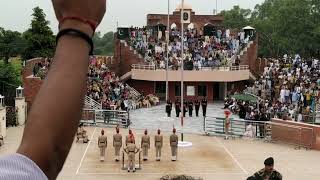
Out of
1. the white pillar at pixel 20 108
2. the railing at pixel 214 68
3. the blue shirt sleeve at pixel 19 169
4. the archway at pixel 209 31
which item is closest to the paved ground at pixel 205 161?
the white pillar at pixel 20 108

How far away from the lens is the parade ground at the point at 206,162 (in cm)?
1889

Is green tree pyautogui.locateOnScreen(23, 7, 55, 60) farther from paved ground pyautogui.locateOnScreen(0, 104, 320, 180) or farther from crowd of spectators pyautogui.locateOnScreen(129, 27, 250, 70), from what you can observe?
paved ground pyautogui.locateOnScreen(0, 104, 320, 180)

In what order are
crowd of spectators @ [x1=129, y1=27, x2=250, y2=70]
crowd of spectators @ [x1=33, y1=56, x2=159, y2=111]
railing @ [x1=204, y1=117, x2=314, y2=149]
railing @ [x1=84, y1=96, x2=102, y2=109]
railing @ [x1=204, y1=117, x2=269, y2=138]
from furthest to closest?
crowd of spectators @ [x1=129, y1=27, x2=250, y2=70] → crowd of spectators @ [x1=33, y1=56, x2=159, y2=111] → railing @ [x1=84, y1=96, x2=102, y2=109] → railing @ [x1=204, y1=117, x2=269, y2=138] → railing @ [x1=204, y1=117, x2=314, y2=149]

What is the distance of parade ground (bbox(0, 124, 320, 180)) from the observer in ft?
62.0

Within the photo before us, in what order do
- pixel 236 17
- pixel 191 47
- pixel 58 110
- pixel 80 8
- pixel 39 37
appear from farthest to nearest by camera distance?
pixel 236 17 → pixel 39 37 → pixel 191 47 → pixel 80 8 → pixel 58 110

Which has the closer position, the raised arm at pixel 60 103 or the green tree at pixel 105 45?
the raised arm at pixel 60 103

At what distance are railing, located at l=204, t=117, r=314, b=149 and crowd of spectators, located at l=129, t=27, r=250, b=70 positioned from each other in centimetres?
1337

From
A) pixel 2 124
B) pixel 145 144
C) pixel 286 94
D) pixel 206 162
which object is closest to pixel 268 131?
pixel 206 162

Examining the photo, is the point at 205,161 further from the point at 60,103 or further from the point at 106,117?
the point at 60,103

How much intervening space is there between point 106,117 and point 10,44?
33052 mm

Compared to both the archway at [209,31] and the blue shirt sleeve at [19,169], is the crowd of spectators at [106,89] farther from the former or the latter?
the blue shirt sleeve at [19,169]

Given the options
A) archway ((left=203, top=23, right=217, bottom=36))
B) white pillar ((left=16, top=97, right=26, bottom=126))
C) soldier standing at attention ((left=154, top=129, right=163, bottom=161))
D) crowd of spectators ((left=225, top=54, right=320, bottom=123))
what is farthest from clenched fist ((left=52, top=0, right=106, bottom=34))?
archway ((left=203, top=23, right=217, bottom=36))

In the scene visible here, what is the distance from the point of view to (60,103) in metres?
1.29

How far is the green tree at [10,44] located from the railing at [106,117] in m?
27.6
